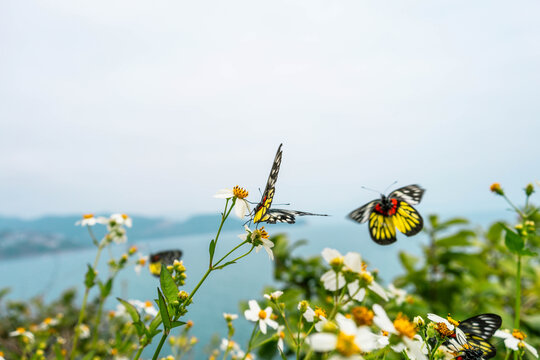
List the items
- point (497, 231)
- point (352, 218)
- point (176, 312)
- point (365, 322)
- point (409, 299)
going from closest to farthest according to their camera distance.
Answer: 1. point (365, 322)
2. point (176, 312)
3. point (352, 218)
4. point (409, 299)
5. point (497, 231)

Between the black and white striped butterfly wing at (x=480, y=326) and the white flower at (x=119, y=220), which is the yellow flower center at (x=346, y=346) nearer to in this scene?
the black and white striped butterfly wing at (x=480, y=326)

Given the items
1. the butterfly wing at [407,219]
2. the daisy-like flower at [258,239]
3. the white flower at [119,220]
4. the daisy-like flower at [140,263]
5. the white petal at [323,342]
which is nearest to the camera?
the white petal at [323,342]

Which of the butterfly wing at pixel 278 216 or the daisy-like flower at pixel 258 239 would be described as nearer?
the daisy-like flower at pixel 258 239

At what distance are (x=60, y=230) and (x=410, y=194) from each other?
181 ft

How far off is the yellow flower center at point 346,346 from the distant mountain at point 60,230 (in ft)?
77.8

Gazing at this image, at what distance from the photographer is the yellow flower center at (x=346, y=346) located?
40 centimetres

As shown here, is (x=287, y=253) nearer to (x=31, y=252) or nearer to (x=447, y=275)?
(x=447, y=275)

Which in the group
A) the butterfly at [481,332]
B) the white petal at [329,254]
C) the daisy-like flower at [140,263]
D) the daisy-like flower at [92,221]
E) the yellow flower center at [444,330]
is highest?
the white petal at [329,254]

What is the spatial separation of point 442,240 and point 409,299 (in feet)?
4.43

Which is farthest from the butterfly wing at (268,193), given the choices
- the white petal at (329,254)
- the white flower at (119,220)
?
the white flower at (119,220)

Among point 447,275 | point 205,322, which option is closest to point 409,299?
point 447,275

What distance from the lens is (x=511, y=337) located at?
97 centimetres

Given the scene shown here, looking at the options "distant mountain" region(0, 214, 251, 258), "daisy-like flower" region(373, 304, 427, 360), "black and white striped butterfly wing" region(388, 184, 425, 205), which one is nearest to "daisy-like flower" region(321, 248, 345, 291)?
"daisy-like flower" region(373, 304, 427, 360)

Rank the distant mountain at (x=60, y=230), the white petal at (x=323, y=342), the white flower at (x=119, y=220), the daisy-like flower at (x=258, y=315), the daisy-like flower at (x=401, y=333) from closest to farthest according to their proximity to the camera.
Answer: the white petal at (x=323, y=342) → the daisy-like flower at (x=401, y=333) → the daisy-like flower at (x=258, y=315) → the white flower at (x=119, y=220) → the distant mountain at (x=60, y=230)
